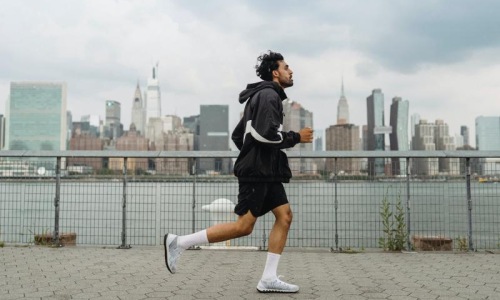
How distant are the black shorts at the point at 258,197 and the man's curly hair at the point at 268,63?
103 centimetres

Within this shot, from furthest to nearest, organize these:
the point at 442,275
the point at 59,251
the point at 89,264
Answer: the point at 59,251 < the point at 89,264 < the point at 442,275

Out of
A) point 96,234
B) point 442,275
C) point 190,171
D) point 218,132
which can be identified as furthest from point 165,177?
point 218,132

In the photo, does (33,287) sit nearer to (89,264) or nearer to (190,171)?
(89,264)

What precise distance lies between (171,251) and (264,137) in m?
1.30

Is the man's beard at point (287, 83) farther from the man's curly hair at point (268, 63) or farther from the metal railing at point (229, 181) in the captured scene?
the metal railing at point (229, 181)

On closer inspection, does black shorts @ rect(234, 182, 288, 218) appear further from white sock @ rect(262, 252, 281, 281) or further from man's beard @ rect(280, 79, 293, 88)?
man's beard @ rect(280, 79, 293, 88)

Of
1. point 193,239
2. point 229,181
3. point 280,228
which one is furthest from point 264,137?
point 229,181

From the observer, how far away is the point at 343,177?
688 centimetres

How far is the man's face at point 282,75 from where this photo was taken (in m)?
4.34

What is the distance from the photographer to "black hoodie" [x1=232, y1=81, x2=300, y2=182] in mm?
3916

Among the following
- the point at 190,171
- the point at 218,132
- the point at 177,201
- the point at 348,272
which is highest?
the point at 218,132

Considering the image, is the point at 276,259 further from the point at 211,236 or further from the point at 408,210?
the point at 408,210

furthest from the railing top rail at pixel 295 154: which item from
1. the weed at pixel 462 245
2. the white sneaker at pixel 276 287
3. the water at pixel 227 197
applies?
the white sneaker at pixel 276 287

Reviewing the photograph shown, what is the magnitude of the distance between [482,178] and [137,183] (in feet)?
16.6
